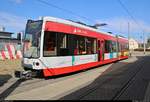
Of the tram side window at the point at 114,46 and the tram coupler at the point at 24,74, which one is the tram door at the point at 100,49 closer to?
the tram side window at the point at 114,46

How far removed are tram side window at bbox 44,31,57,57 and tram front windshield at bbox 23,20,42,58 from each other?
1.14ft

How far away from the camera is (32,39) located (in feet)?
49.9

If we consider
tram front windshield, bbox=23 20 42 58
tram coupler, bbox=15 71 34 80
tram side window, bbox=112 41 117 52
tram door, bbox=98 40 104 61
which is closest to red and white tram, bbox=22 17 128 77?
tram front windshield, bbox=23 20 42 58

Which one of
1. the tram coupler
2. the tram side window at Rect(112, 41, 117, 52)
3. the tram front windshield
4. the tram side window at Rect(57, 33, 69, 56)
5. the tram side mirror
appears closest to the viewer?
the tram coupler

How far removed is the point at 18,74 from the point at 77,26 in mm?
5408

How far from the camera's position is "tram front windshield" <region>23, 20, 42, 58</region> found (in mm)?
14716

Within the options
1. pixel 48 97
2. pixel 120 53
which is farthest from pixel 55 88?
pixel 120 53

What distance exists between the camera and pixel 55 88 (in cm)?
1210

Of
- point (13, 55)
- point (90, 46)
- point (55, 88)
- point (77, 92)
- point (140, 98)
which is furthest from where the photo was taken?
point (13, 55)

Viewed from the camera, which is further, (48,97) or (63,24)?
(63,24)

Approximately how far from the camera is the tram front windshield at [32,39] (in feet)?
48.3

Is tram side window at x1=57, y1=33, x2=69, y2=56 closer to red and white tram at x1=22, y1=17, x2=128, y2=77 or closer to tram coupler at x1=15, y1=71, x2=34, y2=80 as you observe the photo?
red and white tram at x1=22, y1=17, x2=128, y2=77

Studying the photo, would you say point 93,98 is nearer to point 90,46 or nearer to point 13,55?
point 90,46

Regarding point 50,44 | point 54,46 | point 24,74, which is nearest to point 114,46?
point 54,46
